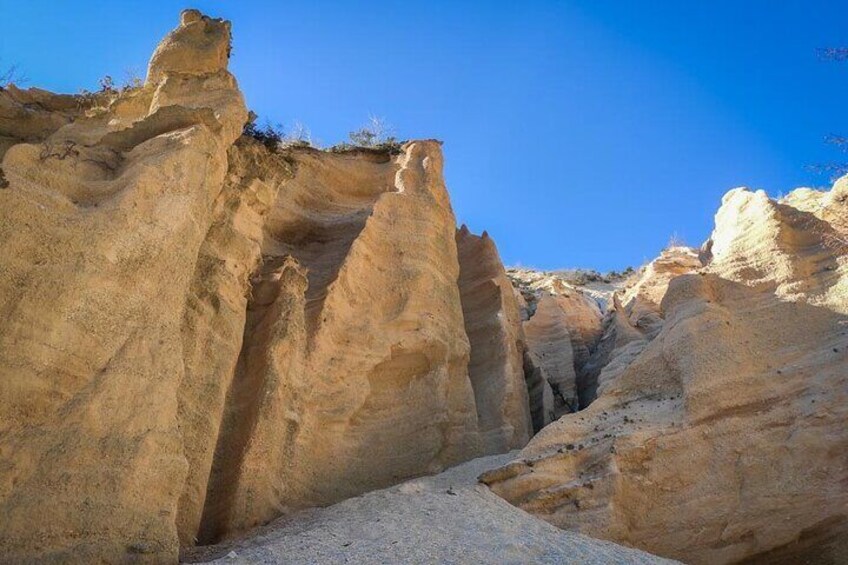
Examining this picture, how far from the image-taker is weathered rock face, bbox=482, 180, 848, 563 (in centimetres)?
923

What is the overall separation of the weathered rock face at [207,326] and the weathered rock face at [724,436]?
2480mm

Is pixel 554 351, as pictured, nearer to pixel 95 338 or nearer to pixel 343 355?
pixel 343 355

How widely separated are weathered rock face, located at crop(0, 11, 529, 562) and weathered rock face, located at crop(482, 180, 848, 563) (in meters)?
2.48

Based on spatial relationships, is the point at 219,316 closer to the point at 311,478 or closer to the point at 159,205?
the point at 159,205

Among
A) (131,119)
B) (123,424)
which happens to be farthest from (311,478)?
(131,119)

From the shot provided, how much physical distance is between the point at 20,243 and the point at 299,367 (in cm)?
451

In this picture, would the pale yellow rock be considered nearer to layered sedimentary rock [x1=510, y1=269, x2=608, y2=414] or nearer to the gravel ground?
layered sedimentary rock [x1=510, y1=269, x2=608, y2=414]

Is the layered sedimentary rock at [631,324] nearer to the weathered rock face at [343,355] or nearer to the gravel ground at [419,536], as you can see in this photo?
the weathered rock face at [343,355]

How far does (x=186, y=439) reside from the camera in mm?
8797

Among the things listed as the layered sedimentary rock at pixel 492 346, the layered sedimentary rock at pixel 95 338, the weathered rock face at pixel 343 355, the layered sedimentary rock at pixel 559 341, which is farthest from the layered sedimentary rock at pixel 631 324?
the layered sedimentary rock at pixel 95 338

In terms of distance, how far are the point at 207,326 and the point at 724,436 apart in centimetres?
707

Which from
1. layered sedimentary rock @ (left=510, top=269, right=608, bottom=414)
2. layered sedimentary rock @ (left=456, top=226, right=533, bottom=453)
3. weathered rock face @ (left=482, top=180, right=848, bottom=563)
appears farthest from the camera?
layered sedimentary rock @ (left=510, top=269, right=608, bottom=414)

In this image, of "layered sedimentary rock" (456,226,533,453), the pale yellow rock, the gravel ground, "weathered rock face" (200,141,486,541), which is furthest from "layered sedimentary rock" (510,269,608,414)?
the gravel ground

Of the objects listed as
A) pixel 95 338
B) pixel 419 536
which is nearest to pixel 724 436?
pixel 419 536
